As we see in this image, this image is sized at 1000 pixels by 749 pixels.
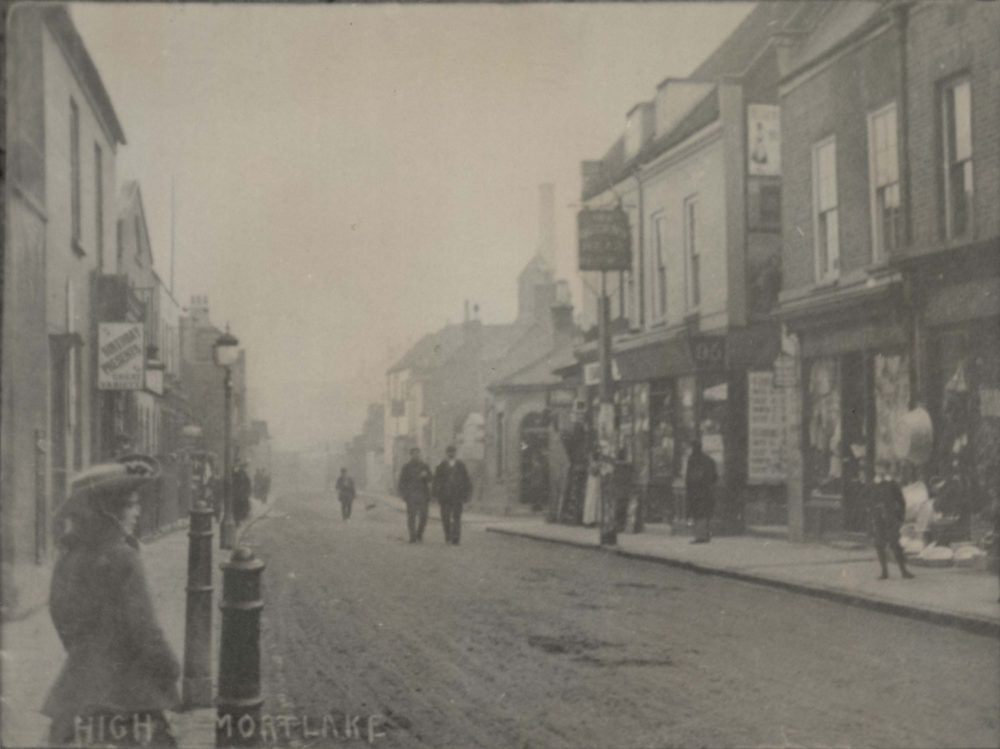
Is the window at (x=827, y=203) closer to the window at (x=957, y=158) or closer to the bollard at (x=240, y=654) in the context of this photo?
the window at (x=957, y=158)

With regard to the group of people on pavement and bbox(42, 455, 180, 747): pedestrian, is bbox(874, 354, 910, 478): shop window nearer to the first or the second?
the group of people on pavement

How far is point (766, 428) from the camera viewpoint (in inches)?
501

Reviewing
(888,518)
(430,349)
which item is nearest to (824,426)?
(888,518)

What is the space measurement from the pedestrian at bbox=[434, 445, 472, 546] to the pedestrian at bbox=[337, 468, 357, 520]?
0.25 metres

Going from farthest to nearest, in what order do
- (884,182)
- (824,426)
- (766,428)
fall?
(766,428)
(824,426)
(884,182)

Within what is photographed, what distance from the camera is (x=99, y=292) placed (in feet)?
8.74

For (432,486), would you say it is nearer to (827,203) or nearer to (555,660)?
(555,660)

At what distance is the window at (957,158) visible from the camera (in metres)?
9.12

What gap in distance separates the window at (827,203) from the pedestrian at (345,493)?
8.13 m

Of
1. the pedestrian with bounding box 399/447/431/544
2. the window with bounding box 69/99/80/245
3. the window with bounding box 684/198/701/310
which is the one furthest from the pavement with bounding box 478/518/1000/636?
the window with bounding box 69/99/80/245

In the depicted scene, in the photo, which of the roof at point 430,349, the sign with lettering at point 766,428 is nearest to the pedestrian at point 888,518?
the sign with lettering at point 766,428

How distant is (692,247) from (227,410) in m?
2.54

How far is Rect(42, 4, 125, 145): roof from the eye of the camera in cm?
267

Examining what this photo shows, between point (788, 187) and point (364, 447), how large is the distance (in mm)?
7055
